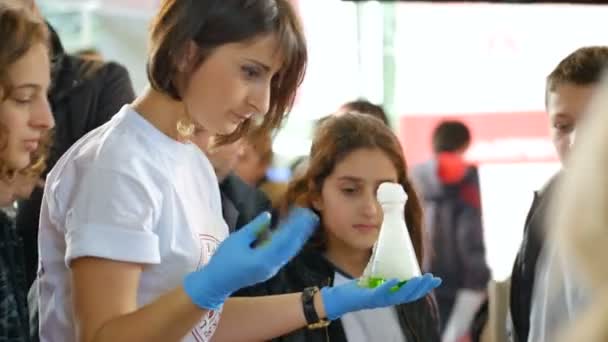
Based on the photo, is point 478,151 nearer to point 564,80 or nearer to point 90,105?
point 564,80

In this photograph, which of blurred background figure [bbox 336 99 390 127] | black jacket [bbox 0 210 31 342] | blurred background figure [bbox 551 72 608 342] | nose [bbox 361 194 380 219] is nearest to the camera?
blurred background figure [bbox 551 72 608 342]

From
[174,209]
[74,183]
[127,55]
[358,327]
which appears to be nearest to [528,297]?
[358,327]

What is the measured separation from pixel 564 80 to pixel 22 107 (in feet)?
4.48

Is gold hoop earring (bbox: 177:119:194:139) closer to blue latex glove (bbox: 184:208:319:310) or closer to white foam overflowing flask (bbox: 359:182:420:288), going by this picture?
blue latex glove (bbox: 184:208:319:310)

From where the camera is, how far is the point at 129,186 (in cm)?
167

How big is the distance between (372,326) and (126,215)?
913 millimetres

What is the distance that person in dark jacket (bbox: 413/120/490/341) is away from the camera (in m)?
5.39

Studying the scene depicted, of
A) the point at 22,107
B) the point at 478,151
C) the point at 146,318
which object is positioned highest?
the point at 22,107

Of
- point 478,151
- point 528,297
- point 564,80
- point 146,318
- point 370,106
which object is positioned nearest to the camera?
point 146,318

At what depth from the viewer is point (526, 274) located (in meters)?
2.38

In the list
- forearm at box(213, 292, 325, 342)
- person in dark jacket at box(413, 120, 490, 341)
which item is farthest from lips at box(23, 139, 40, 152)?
person in dark jacket at box(413, 120, 490, 341)

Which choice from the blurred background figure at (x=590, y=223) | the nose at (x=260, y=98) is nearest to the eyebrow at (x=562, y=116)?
the nose at (x=260, y=98)

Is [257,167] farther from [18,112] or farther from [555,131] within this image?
[18,112]

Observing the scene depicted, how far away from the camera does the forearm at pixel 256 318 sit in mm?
1992
